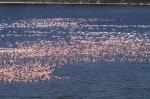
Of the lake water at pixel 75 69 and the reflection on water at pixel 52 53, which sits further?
the reflection on water at pixel 52 53

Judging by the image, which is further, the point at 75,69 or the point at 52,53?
the point at 52,53

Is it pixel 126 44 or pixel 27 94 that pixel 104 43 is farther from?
pixel 27 94

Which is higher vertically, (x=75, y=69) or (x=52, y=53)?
(x=75, y=69)

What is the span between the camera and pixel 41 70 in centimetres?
9306

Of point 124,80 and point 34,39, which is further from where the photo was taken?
point 34,39

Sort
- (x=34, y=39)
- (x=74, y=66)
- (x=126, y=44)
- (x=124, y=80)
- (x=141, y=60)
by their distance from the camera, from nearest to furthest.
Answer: (x=124, y=80) → (x=74, y=66) → (x=141, y=60) → (x=126, y=44) → (x=34, y=39)

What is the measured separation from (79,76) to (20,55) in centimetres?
2763

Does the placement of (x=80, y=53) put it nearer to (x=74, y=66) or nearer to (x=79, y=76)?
(x=74, y=66)

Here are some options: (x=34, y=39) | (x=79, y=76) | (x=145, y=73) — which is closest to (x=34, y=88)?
(x=79, y=76)

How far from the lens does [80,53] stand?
118750 mm

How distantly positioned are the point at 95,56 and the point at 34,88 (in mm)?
35878

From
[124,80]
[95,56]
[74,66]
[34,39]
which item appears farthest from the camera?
[34,39]

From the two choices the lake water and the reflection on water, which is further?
the reflection on water

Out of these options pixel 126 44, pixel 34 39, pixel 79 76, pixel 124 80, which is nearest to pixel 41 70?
pixel 79 76
